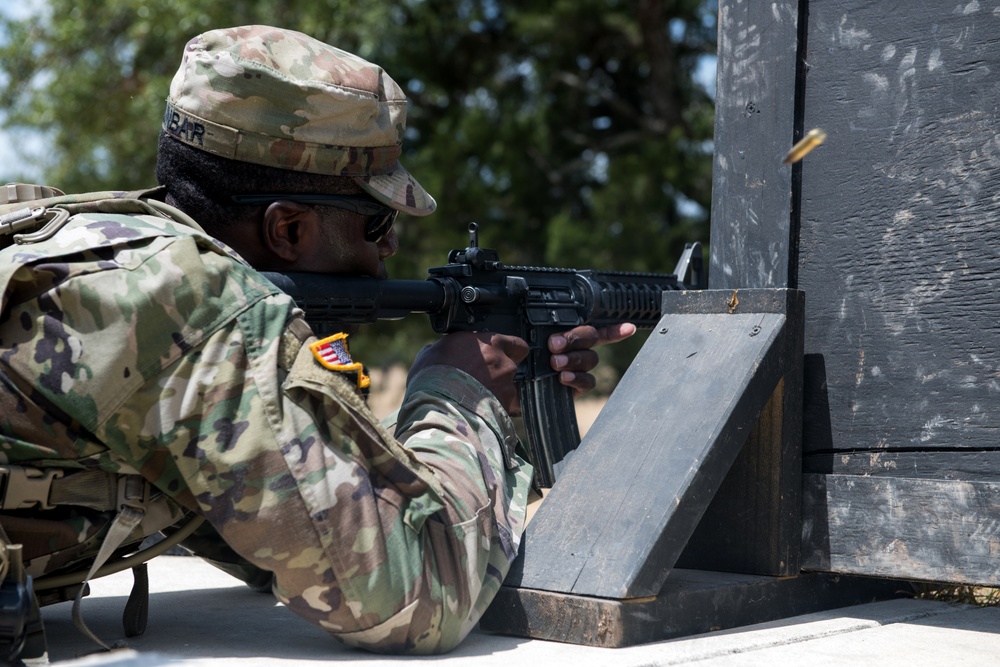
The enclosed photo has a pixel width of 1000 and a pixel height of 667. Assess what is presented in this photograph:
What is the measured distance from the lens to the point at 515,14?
11258mm

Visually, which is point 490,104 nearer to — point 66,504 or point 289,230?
point 289,230

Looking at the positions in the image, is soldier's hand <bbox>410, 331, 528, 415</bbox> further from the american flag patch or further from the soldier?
the american flag patch

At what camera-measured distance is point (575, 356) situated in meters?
3.03

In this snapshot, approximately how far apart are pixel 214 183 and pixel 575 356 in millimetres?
1124

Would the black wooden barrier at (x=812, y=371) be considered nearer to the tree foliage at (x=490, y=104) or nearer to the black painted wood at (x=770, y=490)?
the black painted wood at (x=770, y=490)

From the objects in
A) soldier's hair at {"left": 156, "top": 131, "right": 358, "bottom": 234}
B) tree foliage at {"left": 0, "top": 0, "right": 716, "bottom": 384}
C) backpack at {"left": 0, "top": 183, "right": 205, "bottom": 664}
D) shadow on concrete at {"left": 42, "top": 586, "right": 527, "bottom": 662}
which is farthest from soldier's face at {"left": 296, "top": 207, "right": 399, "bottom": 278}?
tree foliage at {"left": 0, "top": 0, "right": 716, "bottom": 384}

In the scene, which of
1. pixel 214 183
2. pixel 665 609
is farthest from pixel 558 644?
pixel 214 183

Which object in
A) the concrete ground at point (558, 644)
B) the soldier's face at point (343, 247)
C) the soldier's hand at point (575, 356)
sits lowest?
the concrete ground at point (558, 644)

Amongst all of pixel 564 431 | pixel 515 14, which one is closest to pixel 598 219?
pixel 515 14

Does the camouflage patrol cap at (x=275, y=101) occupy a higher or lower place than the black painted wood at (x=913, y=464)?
higher

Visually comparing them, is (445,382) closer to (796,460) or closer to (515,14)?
(796,460)

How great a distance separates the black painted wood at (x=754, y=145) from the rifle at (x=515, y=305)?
21.9 inches

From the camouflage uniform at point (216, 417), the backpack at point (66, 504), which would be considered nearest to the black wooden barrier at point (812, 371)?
the camouflage uniform at point (216, 417)

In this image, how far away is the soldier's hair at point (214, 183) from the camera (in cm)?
229
